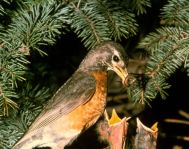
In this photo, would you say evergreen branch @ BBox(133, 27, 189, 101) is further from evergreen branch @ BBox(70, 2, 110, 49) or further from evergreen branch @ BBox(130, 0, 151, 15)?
evergreen branch @ BBox(70, 2, 110, 49)

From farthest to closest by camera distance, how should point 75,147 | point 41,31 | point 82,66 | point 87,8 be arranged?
point 75,147 → point 82,66 → point 87,8 → point 41,31

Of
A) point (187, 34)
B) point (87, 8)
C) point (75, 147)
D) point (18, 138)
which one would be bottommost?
point (75, 147)

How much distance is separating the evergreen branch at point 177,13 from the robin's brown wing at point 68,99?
0.57m

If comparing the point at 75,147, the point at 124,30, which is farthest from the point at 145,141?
the point at 75,147

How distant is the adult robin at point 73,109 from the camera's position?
124 inches

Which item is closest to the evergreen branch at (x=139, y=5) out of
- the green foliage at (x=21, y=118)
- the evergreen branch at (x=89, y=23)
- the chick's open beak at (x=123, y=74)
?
the evergreen branch at (x=89, y=23)

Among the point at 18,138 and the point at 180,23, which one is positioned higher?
the point at 180,23

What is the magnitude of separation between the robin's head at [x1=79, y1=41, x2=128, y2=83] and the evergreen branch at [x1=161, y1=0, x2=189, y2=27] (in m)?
0.35

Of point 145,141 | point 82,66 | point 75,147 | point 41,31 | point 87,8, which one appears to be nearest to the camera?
point 145,141

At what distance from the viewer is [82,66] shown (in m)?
3.46

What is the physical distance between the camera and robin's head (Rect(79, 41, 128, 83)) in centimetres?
323

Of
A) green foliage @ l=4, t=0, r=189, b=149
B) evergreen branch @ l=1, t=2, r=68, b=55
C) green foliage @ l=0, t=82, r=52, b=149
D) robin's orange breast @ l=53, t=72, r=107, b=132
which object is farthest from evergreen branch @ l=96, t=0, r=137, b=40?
green foliage @ l=0, t=82, r=52, b=149

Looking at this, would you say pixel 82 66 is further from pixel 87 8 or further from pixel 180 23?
pixel 180 23

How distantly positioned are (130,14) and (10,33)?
28.9 inches
